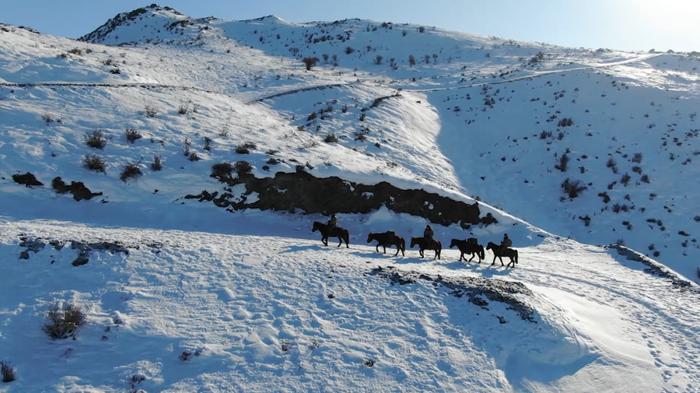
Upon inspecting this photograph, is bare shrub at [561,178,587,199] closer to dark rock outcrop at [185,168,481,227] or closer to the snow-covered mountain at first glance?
the snow-covered mountain

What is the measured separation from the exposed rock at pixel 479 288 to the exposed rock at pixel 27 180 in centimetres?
1200

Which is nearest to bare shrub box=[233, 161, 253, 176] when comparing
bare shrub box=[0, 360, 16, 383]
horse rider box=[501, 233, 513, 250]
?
horse rider box=[501, 233, 513, 250]

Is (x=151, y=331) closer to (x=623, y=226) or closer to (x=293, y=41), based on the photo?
(x=623, y=226)

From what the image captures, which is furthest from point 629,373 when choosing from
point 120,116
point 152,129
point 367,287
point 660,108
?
point 660,108

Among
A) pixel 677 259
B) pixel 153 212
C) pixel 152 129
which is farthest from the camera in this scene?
pixel 677 259

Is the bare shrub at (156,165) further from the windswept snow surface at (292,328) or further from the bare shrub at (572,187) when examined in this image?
the bare shrub at (572,187)

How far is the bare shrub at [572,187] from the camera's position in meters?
27.5

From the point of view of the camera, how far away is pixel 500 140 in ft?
114

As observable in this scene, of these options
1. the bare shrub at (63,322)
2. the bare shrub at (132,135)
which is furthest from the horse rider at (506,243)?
the bare shrub at (132,135)

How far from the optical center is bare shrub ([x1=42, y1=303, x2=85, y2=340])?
28.3 feet

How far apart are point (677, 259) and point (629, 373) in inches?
576

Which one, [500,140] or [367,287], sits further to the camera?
[500,140]

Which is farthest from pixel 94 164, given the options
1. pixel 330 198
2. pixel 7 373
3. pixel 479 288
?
pixel 479 288

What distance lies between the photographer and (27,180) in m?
15.7
